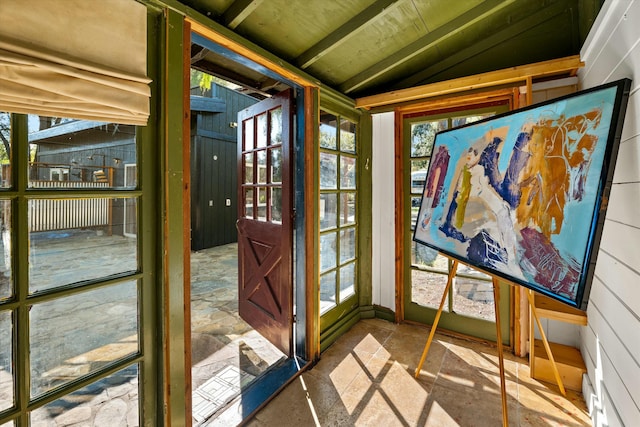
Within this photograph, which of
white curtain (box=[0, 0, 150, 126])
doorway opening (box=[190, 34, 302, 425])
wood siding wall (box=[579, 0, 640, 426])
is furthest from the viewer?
doorway opening (box=[190, 34, 302, 425])

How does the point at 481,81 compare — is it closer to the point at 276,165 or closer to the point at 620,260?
the point at 620,260

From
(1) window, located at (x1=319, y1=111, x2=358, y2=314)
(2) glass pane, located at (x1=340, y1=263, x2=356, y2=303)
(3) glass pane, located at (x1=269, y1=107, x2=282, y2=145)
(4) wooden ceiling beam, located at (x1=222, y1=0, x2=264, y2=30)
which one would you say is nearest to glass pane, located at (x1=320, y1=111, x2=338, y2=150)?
(1) window, located at (x1=319, y1=111, x2=358, y2=314)

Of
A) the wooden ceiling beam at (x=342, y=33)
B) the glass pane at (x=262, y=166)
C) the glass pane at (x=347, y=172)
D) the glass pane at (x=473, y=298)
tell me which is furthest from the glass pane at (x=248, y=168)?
the glass pane at (x=473, y=298)

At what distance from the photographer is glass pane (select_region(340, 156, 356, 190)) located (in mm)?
2809

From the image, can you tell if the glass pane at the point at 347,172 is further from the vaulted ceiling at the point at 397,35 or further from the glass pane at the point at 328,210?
the vaulted ceiling at the point at 397,35

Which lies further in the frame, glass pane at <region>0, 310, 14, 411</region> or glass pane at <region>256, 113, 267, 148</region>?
glass pane at <region>256, 113, 267, 148</region>

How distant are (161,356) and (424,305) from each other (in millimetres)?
2372

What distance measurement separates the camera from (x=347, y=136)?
9.49 ft

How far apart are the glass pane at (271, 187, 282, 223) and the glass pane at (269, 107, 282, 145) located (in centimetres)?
40

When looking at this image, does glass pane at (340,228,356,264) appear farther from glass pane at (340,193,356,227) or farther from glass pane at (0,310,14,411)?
glass pane at (0,310,14,411)

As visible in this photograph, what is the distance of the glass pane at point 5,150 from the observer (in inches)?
39.2

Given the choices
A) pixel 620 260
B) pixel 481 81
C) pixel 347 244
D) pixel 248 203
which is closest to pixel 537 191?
pixel 620 260

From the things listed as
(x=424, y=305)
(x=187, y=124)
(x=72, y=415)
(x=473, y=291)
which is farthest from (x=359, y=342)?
(x=187, y=124)

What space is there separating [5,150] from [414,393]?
2.46 m
